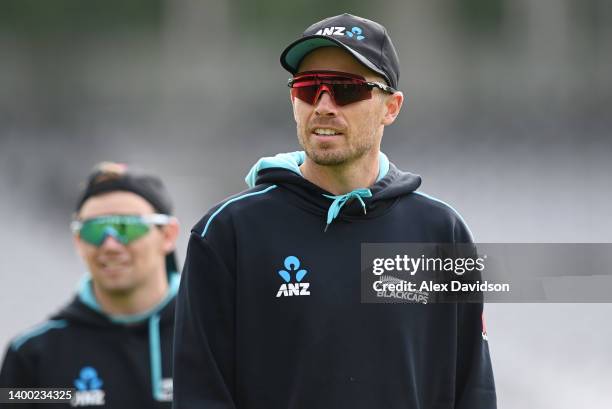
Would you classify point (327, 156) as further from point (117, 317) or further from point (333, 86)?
point (117, 317)

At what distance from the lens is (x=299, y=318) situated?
298 centimetres

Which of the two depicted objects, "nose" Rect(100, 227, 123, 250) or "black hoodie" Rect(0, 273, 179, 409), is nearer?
"black hoodie" Rect(0, 273, 179, 409)

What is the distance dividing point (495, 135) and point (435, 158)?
0.63 meters

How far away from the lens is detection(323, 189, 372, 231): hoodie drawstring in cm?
307

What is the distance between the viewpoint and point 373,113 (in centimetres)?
311

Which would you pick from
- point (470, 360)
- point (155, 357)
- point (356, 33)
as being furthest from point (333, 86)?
point (155, 357)

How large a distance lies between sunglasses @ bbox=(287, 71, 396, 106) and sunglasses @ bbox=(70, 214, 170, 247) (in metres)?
2.59

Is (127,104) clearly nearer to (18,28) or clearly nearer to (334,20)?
(18,28)

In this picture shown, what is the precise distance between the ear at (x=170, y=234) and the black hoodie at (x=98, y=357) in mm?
295

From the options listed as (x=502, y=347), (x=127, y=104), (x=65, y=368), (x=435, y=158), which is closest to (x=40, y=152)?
(x=127, y=104)

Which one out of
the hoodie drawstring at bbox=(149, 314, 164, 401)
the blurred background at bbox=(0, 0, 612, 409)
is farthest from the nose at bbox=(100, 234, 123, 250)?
the blurred background at bbox=(0, 0, 612, 409)

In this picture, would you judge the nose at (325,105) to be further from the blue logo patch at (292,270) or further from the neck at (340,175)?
the blue logo patch at (292,270)

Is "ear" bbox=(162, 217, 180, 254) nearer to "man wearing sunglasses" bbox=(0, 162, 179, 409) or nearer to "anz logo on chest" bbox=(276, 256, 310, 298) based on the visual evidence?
"man wearing sunglasses" bbox=(0, 162, 179, 409)

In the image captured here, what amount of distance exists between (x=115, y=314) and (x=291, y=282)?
259cm
